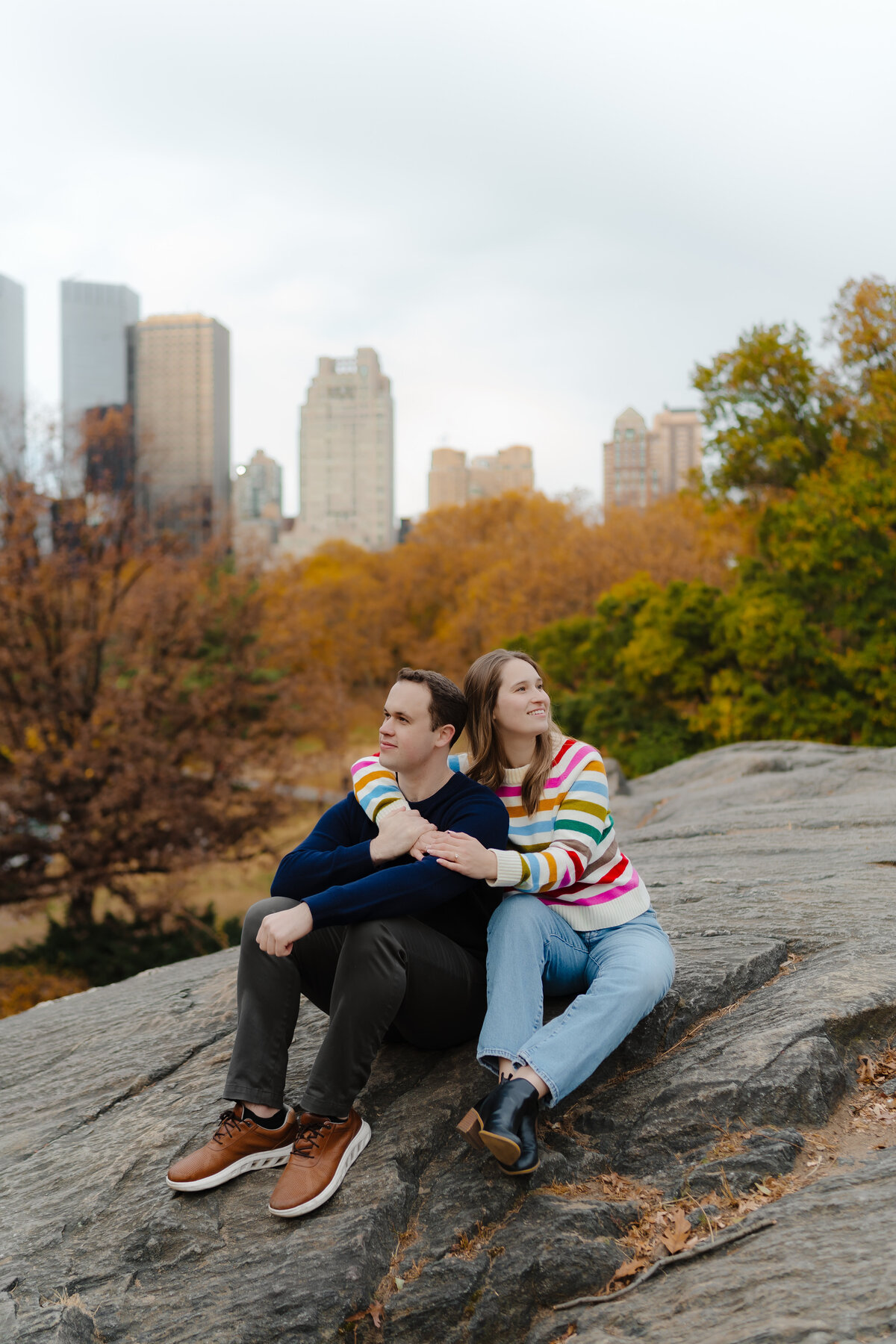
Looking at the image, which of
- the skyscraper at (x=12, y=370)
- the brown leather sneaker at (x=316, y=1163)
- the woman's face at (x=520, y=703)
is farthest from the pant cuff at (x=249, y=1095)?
the skyscraper at (x=12, y=370)

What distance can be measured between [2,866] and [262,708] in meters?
5.11

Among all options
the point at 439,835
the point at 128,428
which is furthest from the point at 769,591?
the point at 439,835

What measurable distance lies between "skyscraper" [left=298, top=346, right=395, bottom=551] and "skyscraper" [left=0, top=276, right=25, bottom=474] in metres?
29.2

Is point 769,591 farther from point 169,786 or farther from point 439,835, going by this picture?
point 439,835

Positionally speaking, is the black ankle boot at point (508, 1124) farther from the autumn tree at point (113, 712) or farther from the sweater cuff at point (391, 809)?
the autumn tree at point (113, 712)

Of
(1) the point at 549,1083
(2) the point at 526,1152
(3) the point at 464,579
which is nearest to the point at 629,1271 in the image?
(2) the point at 526,1152

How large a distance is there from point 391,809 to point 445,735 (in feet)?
1.00

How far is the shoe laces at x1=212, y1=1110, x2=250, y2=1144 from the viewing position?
9.14 ft

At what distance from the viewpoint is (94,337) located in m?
59.7

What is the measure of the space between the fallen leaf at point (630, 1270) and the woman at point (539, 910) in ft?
1.02

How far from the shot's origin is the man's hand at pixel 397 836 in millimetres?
2941

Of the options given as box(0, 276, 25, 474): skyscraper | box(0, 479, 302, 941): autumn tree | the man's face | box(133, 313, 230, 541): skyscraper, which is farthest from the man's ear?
box(133, 313, 230, 541): skyscraper

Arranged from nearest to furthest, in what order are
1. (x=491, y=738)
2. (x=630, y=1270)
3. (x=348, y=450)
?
(x=630, y=1270) → (x=491, y=738) → (x=348, y=450)

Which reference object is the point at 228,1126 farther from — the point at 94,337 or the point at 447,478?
the point at 447,478
